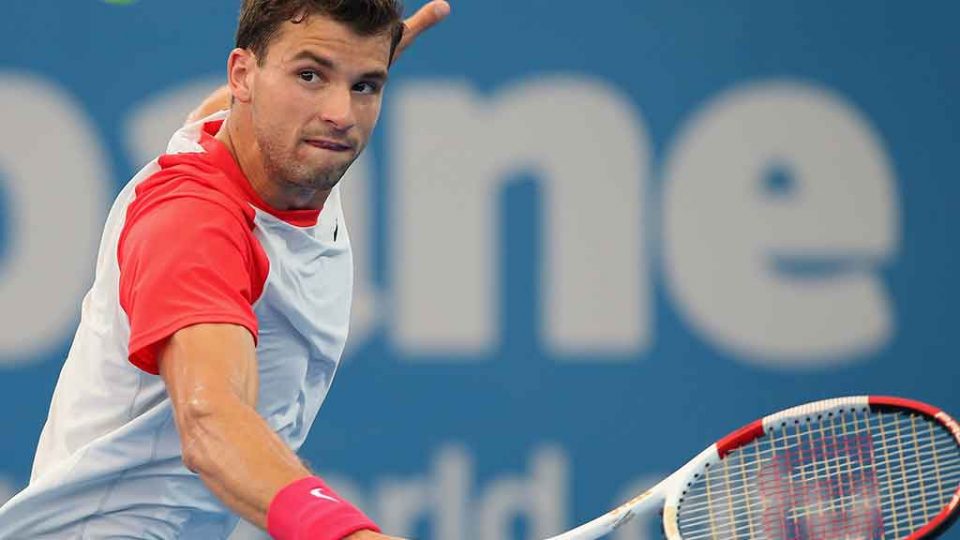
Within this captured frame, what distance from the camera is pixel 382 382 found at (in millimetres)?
5207

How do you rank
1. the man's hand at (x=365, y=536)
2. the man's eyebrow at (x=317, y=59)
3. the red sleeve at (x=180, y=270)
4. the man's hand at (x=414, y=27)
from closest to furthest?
the man's hand at (x=365, y=536) < the red sleeve at (x=180, y=270) < the man's eyebrow at (x=317, y=59) < the man's hand at (x=414, y=27)

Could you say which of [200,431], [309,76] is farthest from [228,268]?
[309,76]

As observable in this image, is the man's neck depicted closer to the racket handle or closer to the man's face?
the man's face

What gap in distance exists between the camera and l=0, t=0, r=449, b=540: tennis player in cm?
243

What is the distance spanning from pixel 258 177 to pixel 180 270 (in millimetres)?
508

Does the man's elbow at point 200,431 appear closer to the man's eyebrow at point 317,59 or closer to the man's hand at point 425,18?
the man's eyebrow at point 317,59

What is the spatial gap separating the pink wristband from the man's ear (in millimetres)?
986

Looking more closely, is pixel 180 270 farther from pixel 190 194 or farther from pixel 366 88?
pixel 366 88

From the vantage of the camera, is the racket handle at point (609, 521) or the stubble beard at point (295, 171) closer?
the stubble beard at point (295, 171)

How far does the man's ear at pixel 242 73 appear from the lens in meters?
2.83

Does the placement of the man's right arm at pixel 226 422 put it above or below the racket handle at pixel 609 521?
above

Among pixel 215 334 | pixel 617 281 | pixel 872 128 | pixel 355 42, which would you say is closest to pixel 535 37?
pixel 617 281

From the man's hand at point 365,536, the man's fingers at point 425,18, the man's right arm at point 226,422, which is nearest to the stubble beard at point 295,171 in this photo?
the man's right arm at point 226,422

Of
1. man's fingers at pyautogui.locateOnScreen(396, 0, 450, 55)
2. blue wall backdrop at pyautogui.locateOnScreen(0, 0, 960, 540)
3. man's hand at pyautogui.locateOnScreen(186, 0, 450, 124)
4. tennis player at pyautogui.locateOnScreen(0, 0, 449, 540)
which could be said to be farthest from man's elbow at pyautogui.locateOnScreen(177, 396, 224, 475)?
blue wall backdrop at pyautogui.locateOnScreen(0, 0, 960, 540)
